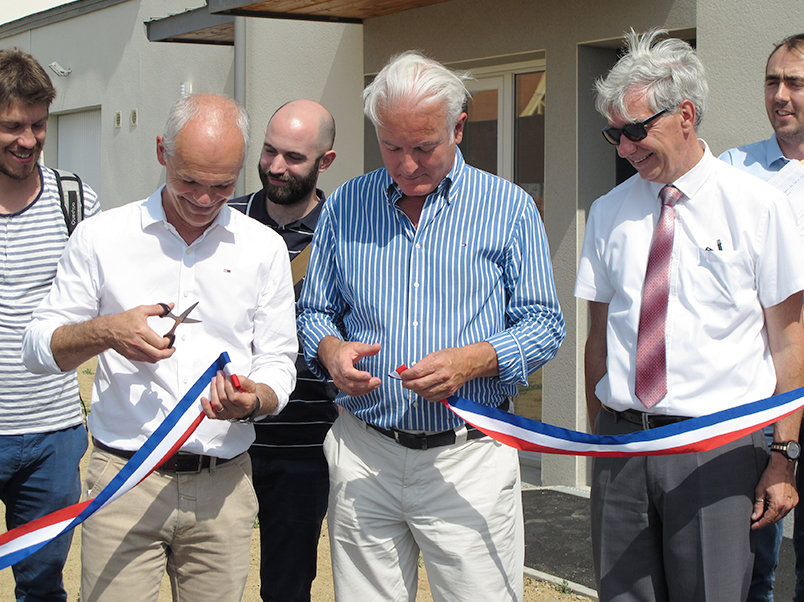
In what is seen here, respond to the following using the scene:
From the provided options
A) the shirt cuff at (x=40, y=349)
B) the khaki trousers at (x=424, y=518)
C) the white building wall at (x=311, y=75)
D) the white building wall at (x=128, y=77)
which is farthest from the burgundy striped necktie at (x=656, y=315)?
the white building wall at (x=128, y=77)

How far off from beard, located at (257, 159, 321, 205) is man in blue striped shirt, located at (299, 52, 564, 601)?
0.72 meters

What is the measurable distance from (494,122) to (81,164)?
799 centimetres

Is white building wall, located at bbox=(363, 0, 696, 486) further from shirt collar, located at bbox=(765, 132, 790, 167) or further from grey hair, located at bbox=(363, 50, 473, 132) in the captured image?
grey hair, located at bbox=(363, 50, 473, 132)

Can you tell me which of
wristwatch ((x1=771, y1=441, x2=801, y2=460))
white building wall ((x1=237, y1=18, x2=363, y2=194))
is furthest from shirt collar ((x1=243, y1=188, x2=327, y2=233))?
white building wall ((x1=237, y1=18, x2=363, y2=194))

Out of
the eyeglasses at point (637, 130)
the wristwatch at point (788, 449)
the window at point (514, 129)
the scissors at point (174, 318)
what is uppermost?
the window at point (514, 129)

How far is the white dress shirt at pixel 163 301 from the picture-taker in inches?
106

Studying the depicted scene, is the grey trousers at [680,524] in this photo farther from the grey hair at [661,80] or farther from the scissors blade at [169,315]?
the scissors blade at [169,315]

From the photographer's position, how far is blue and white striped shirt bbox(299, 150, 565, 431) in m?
2.83

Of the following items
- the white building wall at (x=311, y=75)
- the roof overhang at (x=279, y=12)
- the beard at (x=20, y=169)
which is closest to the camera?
the beard at (x=20, y=169)

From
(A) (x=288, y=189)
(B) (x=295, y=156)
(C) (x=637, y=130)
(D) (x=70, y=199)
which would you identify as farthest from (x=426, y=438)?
(D) (x=70, y=199)

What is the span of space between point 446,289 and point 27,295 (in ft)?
5.50

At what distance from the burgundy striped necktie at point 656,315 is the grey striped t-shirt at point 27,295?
2.26m

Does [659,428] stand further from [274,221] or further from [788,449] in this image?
[274,221]

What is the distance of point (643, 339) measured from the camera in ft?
9.03
